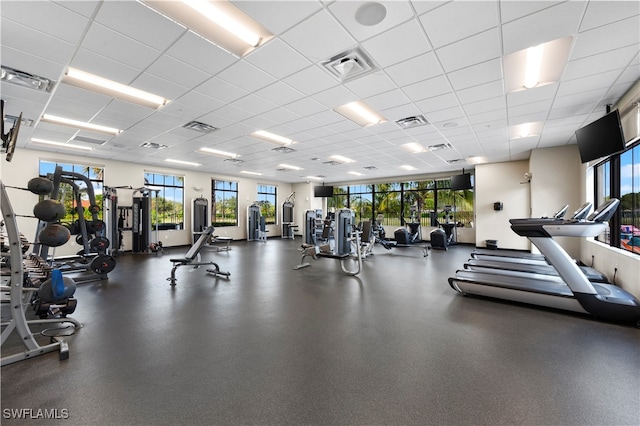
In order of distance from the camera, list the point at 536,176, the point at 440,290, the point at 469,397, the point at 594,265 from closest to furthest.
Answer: the point at 469,397
the point at 440,290
the point at 594,265
the point at 536,176

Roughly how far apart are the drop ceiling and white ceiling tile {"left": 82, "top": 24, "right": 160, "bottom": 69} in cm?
2

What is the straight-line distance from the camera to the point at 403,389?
1.85m

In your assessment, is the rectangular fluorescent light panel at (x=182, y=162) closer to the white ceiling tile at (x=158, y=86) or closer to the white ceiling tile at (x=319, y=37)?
the white ceiling tile at (x=158, y=86)

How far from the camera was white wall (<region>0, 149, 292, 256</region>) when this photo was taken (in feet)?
21.8

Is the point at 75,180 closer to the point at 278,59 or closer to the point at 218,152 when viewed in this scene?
the point at 218,152

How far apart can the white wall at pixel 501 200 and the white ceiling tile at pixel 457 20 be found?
25.3 ft

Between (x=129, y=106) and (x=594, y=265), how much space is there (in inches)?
360

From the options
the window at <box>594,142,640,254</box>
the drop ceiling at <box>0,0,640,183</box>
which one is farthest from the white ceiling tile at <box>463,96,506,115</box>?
the window at <box>594,142,640,254</box>

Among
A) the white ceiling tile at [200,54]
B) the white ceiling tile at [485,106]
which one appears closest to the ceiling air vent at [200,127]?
the white ceiling tile at [200,54]

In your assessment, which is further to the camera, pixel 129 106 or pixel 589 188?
pixel 589 188

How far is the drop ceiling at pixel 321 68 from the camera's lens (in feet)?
7.57

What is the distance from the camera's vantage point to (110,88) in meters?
3.69

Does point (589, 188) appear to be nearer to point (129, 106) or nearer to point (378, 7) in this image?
point (378, 7)

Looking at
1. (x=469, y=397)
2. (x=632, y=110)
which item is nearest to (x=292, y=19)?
(x=469, y=397)
